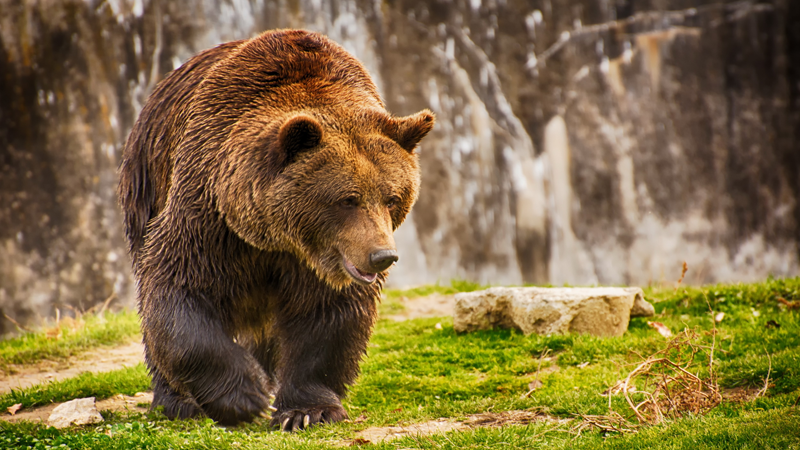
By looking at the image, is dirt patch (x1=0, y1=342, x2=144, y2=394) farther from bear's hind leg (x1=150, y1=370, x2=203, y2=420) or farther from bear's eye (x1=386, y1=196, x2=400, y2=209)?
bear's eye (x1=386, y1=196, x2=400, y2=209)

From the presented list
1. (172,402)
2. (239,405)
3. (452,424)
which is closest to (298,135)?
(239,405)

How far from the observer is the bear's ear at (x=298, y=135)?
4.41m

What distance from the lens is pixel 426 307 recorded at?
31.1ft

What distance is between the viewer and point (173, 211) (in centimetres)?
504

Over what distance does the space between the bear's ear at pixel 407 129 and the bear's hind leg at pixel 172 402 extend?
2.28m

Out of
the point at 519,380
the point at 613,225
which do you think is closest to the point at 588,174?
the point at 613,225

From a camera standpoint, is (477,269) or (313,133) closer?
(313,133)

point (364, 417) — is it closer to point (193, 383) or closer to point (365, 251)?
point (193, 383)

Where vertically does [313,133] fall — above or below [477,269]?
above

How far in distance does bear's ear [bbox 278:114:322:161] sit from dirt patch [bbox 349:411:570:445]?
181cm

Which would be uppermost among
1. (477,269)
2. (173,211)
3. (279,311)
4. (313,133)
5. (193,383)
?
(313,133)

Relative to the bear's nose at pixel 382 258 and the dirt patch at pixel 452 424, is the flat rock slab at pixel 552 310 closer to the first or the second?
the dirt patch at pixel 452 424

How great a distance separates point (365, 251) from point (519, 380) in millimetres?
2373

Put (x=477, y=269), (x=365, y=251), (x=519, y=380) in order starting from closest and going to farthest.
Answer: (x=365, y=251), (x=519, y=380), (x=477, y=269)
